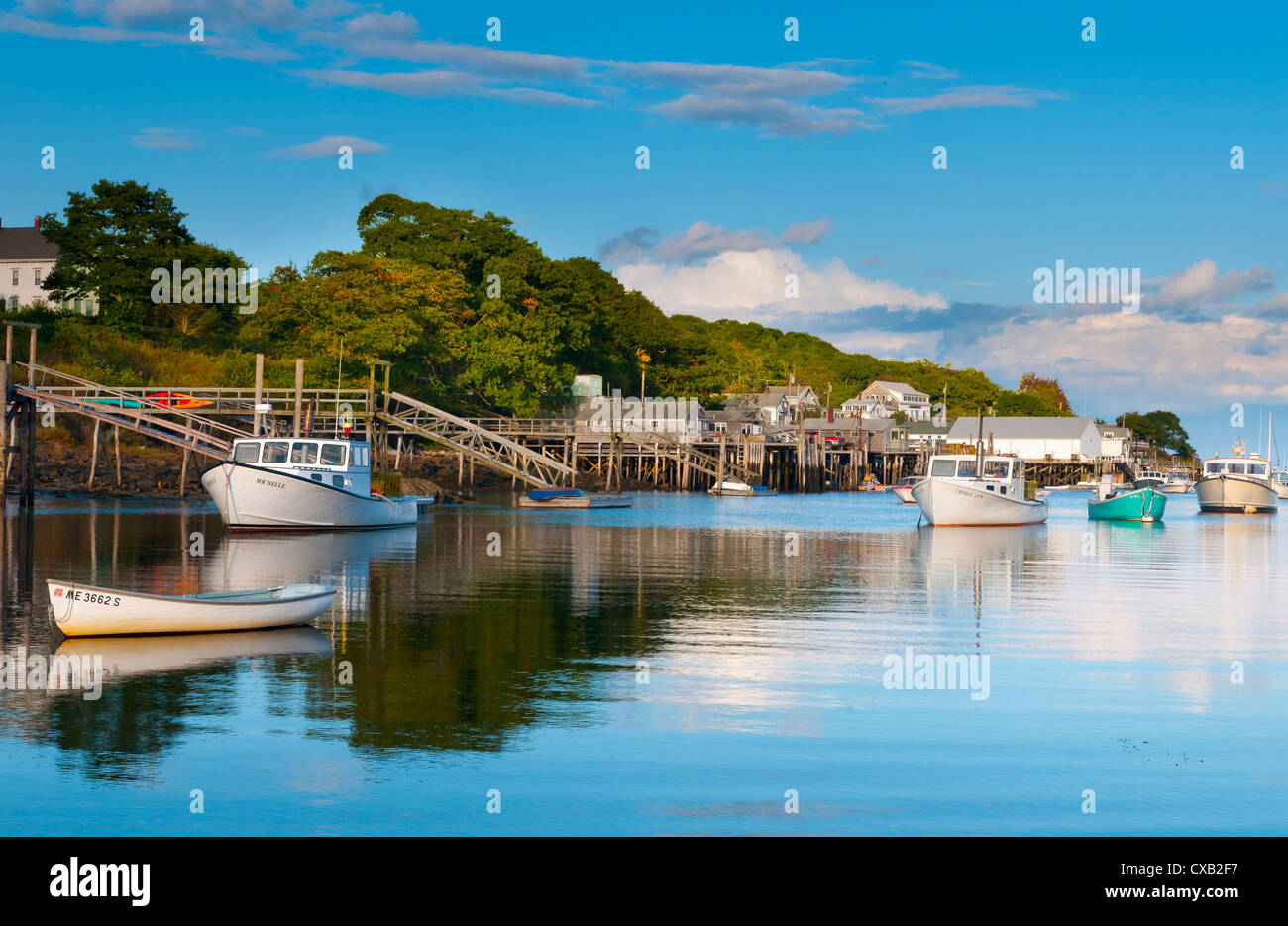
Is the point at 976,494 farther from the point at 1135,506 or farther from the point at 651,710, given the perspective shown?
the point at 651,710

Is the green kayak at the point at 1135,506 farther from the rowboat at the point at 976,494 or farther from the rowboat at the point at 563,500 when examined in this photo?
the rowboat at the point at 563,500

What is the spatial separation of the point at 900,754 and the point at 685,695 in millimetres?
3428

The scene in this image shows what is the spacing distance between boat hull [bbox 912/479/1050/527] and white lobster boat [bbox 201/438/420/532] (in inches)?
918

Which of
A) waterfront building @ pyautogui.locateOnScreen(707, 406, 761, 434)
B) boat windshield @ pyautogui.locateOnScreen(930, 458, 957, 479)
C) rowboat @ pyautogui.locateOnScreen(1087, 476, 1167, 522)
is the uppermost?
waterfront building @ pyautogui.locateOnScreen(707, 406, 761, 434)

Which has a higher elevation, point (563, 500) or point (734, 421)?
point (734, 421)

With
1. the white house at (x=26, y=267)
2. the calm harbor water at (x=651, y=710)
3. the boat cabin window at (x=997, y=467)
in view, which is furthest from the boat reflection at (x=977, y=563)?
the white house at (x=26, y=267)

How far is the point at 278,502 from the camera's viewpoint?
43.5 metres

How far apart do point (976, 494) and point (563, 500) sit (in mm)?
21451

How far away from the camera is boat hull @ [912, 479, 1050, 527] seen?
5659cm

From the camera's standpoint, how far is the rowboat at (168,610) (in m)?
18.5

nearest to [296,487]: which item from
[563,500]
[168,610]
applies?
[168,610]

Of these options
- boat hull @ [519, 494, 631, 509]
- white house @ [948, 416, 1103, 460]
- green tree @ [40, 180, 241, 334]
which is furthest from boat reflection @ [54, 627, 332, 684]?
white house @ [948, 416, 1103, 460]

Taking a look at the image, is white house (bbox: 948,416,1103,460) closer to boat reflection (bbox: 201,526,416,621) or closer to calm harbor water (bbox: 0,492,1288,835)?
boat reflection (bbox: 201,526,416,621)
